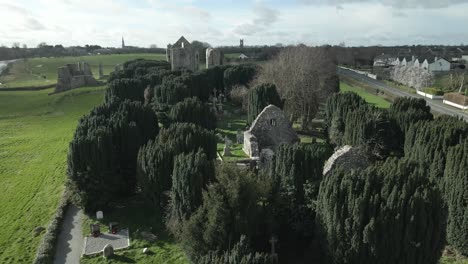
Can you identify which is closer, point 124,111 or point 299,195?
point 299,195

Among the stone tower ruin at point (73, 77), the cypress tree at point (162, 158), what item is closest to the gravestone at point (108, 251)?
the cypress tree at point (162, 158)

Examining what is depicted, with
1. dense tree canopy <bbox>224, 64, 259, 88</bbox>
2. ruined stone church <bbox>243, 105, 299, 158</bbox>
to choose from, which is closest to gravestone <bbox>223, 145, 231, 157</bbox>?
ruined stone church <bbox>243, 105, 299, 158</bbox>

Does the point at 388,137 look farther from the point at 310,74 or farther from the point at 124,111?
the point at 124,111

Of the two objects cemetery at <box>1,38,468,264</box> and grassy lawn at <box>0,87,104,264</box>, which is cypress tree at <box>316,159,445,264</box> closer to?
cemetery at <box>1,38,468,264</box>

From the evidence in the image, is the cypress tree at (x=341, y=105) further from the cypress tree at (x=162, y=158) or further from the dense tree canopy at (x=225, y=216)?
the dense tree canopy at (x=225, y=216)

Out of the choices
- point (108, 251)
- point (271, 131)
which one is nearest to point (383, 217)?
point (108, 251)

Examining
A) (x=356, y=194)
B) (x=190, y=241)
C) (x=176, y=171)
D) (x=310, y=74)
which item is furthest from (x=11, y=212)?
(x=310, y=74)
